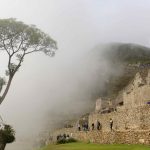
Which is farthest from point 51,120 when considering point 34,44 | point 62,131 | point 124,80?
point 34,44

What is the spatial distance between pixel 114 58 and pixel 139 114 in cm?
8038

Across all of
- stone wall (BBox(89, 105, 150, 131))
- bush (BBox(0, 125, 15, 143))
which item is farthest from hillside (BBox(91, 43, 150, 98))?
bush (BBox(0, 125, 15, 143))

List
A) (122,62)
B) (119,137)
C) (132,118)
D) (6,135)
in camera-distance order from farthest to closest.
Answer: (122,62)
(6,135)
(132,118)
(119,137)

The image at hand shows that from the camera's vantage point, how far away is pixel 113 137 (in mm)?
26953

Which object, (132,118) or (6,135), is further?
(6,135)

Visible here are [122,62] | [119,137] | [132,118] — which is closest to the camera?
[119,137]

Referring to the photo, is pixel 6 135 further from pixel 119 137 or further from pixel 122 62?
pixel 122 62

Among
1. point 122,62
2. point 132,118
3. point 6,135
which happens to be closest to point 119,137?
point 132,118

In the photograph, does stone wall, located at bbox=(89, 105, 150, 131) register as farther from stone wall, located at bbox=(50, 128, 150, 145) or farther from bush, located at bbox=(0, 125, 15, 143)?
bush, located at bbox=(0, 125, 15, 143)

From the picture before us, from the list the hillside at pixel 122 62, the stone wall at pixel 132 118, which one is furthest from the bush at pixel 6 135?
the hillside at pixel 122 62

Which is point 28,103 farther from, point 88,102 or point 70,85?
point 88,102

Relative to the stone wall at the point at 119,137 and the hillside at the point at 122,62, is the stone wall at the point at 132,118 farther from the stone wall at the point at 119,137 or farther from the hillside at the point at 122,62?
the hillside at the point at 122,62

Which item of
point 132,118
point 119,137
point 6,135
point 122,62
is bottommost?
point 119,137

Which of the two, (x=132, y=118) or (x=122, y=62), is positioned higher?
(x=122, y=62)
